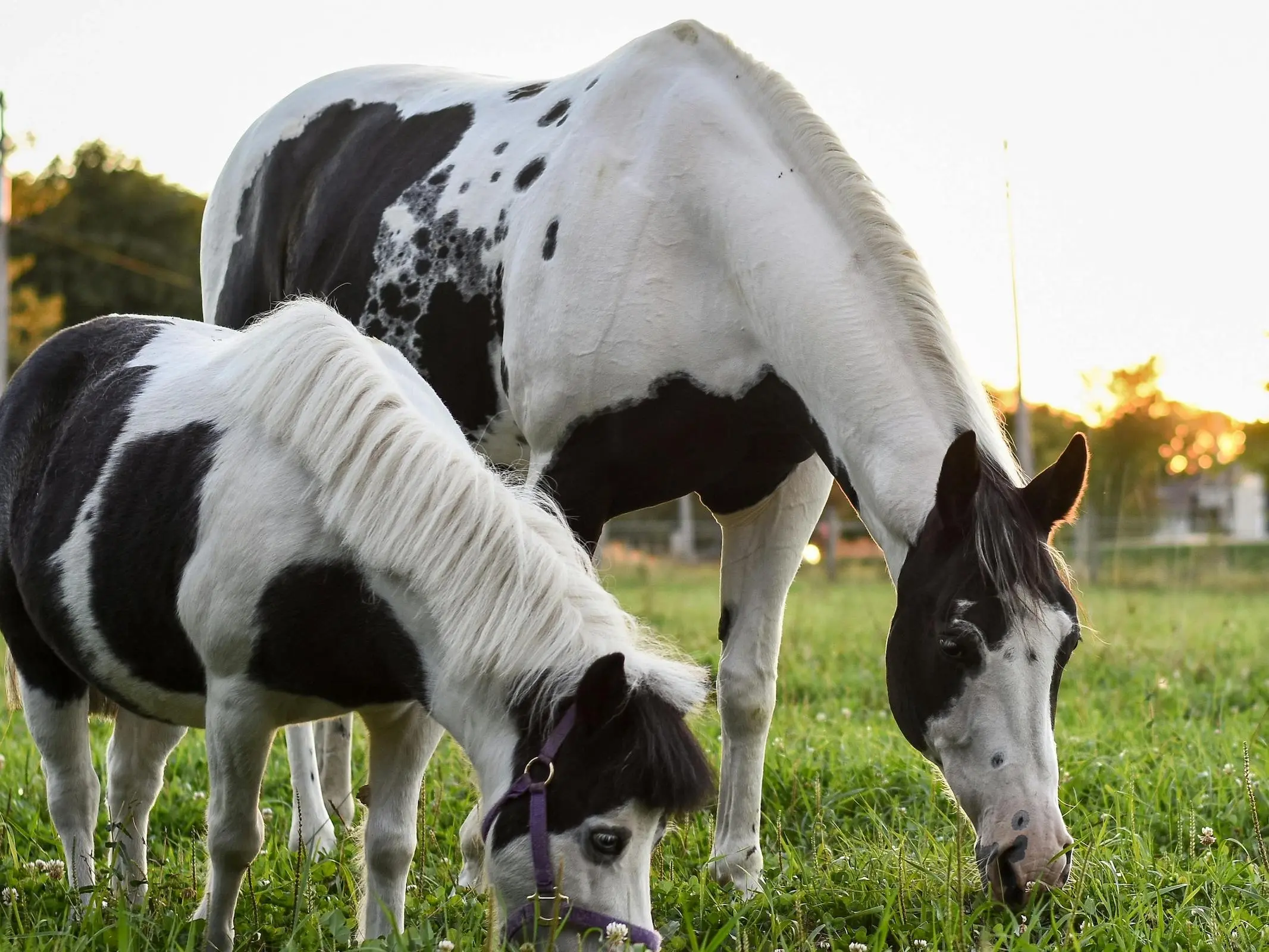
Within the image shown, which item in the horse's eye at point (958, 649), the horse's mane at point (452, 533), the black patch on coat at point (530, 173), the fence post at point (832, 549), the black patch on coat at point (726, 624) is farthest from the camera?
the fence post at point (832, 549)

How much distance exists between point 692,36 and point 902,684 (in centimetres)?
214

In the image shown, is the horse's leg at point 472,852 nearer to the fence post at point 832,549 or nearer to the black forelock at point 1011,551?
the black forelock at point 1011,551

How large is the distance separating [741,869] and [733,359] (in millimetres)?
1490

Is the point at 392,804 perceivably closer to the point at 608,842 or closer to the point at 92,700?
the point at 608,842

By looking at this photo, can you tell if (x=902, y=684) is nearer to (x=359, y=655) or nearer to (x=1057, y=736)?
→ (x=359, y=655)

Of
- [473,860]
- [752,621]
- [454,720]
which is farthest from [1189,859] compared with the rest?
[454,720]

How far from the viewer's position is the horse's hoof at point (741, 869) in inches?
138

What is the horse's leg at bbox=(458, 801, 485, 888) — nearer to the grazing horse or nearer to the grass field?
the grass field

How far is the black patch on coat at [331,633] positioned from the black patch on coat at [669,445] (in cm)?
106

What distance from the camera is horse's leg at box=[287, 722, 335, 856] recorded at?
4.16 meters

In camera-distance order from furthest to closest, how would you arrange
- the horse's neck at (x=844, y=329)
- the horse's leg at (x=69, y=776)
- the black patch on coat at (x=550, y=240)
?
the black patch on coat at (x=550, y=240)
the horse's leg at (x=69, y=776)
the horse's neck at (x=844, y=329)

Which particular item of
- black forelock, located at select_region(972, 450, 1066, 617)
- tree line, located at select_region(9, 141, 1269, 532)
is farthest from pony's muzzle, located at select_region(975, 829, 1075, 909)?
tree line, located at select_region(9, 141, 1269, 532)

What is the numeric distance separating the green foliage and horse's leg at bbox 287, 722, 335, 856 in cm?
2656

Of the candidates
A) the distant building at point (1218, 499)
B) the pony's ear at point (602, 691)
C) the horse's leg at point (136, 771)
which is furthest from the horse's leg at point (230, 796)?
the distant building at point (1218, 499)
